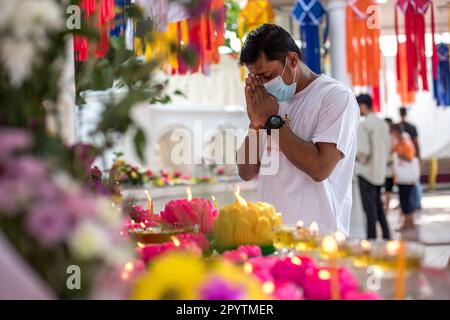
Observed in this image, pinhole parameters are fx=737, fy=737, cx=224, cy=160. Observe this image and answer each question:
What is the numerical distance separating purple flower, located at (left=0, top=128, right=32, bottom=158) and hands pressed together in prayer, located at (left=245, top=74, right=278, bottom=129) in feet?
5.76

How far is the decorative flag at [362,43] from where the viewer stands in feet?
22.0

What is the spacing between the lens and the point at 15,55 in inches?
36.2

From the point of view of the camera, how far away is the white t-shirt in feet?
8.43

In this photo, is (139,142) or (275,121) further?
(275,121)

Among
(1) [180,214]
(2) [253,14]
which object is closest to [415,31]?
(2) [253,14]

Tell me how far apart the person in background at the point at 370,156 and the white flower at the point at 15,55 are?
20.6ft

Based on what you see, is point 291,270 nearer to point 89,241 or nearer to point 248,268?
point 248,268

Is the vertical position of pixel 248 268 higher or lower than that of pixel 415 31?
lower

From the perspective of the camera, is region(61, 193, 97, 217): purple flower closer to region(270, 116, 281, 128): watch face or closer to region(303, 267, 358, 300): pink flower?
region(303, 267, 358, 300): pink flower

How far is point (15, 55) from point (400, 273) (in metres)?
0.78

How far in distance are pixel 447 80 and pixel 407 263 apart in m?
9.25

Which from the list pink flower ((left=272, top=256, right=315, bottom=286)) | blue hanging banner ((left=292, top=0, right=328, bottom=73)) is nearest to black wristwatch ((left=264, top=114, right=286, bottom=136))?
pink flower ((left=272, top=256, right=315, bottom=286))

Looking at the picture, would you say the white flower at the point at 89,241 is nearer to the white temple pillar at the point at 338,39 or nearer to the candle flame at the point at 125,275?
the candle flame at the point at 125,275
